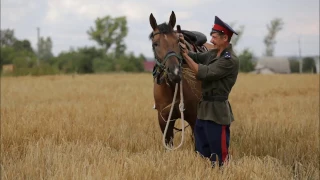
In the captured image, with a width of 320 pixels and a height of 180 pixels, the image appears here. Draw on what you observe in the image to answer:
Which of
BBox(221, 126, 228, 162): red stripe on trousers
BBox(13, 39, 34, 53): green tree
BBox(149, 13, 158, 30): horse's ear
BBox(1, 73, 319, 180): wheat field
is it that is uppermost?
BBox(13, 39, 34, 53): green tree

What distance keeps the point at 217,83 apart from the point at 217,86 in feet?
0.11

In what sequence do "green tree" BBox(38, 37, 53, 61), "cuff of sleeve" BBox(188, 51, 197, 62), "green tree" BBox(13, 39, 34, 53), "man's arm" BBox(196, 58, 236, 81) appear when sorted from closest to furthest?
"man's arm" BBox(196, 58, 236, 81), "cuff of sleeve" BBox(188, 51, 197, 62), "green tree" BBox(13, 39, 34, 53), "green tree" BBox(38, 37, 53, 61)

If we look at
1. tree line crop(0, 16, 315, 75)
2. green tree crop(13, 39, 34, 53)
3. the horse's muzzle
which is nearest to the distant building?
tree line crop(0, 16, 315, 75)

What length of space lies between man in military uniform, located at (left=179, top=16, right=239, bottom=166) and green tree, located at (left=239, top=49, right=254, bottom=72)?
226 feet

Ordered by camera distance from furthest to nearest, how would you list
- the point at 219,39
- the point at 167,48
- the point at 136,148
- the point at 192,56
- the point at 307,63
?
1. the point at 307,63
2. the point at 136,148
3. the point at 192,56
4. the point at 219,39
5. the point at 167,48

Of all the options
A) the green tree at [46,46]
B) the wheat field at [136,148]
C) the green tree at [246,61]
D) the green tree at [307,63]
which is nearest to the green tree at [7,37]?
the green tree at [46,46]

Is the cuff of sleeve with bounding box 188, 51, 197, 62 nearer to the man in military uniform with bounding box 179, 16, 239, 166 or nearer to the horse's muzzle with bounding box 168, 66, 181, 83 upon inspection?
the man in military uniform with bounding box 179, 16, 239, 166

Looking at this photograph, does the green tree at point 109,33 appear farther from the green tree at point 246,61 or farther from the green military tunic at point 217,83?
the green military tunic at point 217,83

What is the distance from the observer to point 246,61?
73.2m

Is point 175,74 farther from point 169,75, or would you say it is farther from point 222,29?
point 222,29

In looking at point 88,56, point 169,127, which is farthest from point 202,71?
point 88,56

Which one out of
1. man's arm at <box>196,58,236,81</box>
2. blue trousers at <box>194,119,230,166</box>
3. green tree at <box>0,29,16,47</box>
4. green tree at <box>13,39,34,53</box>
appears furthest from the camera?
green tree at <box>0,29,16,47</box>

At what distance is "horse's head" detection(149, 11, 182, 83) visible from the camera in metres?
4.11

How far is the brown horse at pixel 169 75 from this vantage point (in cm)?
420
